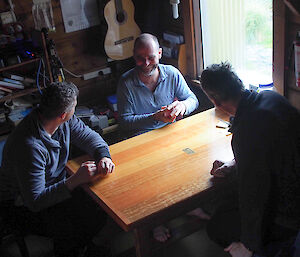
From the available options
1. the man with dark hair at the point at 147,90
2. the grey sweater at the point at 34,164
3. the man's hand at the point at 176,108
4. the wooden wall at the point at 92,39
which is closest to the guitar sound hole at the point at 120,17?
the wooden wall at the point at 92,39

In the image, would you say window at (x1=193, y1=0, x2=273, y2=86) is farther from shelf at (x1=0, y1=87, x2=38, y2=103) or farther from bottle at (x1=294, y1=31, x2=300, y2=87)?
shelf at (x1=0, y1=87, x2=38, y2=103)

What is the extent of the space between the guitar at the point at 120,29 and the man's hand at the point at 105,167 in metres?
1.54

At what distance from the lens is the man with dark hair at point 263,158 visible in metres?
1.58

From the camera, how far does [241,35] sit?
2.79 m

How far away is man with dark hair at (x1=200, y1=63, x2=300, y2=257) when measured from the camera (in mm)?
1578

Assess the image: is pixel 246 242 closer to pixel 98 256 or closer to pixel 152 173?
pixel 152 173

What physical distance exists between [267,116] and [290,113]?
0.40ft

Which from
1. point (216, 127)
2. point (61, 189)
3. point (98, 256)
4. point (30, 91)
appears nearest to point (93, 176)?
point (61, 189)

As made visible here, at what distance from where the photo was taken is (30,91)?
9.93ft

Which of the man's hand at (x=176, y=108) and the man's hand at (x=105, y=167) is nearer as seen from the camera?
the man's hand at (x=105, y=167)

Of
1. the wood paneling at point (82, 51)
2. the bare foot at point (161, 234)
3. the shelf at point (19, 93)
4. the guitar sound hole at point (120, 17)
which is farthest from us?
the guitar sound hole at point (120, 17)

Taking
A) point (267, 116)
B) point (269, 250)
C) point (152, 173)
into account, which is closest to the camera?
point (267, 116)

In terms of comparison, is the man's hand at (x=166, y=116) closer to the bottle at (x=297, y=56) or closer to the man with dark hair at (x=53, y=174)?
the man with dark hair at (x=53, y=174)

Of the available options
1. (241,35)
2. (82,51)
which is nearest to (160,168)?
(241,35)
